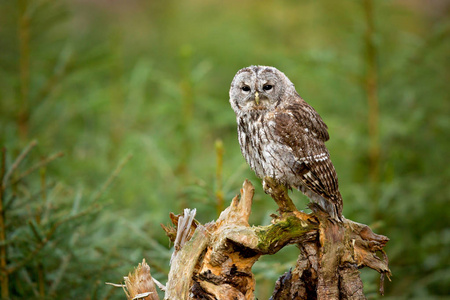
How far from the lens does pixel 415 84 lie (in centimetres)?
580

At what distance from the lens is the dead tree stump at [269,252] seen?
2.15 m

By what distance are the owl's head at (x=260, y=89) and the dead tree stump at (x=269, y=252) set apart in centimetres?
69

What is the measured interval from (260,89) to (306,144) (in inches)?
16.7

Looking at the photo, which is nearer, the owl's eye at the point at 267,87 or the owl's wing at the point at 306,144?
the owl's wing at the point at 306,144

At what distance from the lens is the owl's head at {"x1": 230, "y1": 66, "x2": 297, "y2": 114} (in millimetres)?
2875

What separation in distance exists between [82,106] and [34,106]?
0.74 m

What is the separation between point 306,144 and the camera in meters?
2.86

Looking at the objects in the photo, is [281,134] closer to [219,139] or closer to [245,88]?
[245,88]

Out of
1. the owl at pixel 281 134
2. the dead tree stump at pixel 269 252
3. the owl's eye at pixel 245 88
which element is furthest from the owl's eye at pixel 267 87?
the dead tree stump at pixel 269 252

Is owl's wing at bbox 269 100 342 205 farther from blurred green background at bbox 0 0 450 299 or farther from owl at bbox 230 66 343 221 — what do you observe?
blurred green background at bbox 0 0 450 299

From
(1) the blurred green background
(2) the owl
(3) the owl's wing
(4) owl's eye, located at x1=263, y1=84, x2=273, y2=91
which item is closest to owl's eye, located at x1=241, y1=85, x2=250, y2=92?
(2) the owl

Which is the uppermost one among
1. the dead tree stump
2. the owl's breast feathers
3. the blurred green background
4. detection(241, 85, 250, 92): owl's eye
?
the blurred green background

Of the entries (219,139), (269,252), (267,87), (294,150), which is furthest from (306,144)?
(219,139)

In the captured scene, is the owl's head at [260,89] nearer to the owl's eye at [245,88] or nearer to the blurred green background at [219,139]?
the owl's eye at [245,88]
